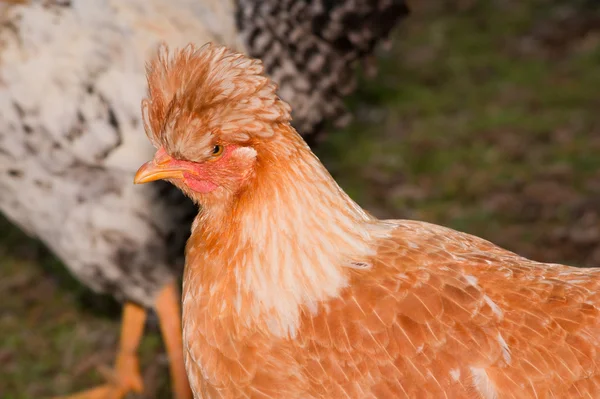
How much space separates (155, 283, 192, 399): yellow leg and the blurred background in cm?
36

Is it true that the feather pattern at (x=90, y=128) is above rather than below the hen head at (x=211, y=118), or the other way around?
below

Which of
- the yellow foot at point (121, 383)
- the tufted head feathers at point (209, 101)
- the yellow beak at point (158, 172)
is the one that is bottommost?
the yellow foot at point (121, 383)

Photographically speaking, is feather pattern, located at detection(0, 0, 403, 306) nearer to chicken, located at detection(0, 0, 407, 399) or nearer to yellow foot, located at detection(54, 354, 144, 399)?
chicken, located at detection(0, 0, 407, 399)

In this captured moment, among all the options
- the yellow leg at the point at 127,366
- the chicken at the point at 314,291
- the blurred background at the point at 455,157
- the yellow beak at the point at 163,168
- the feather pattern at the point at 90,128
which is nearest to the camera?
the chicken at the point at 314,291

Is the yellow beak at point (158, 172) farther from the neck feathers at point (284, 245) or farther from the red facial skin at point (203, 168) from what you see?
the neck feathers at point (284, 245)

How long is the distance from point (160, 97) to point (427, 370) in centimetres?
92

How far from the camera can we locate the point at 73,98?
109 inches

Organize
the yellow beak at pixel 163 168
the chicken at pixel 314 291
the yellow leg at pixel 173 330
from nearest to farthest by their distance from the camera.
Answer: the chicken at pixel 314 291 → the yellow beak at pixel 163 168 → the yellow leg at pixel 173 330

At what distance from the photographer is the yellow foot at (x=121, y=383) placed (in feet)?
11.1

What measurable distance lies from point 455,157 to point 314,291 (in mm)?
3204

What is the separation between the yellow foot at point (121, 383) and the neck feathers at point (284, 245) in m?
1.53

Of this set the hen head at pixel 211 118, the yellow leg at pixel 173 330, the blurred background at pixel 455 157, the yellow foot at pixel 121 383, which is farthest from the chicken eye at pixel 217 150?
the blurred background at pixel 455 157

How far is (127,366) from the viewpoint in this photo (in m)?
3.37

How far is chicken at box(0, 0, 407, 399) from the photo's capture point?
2768 mm
